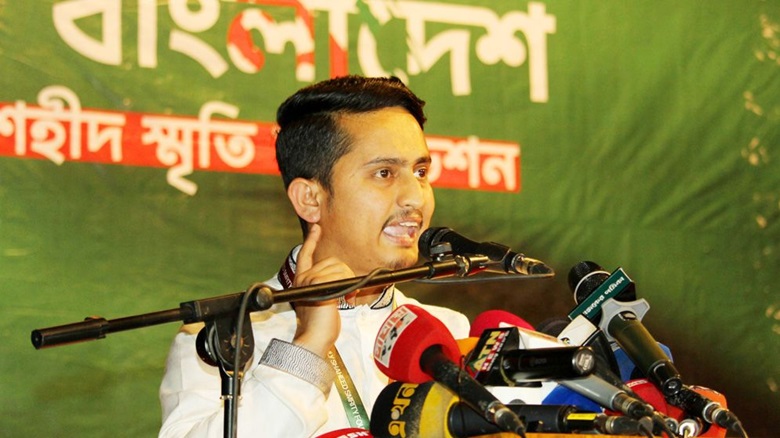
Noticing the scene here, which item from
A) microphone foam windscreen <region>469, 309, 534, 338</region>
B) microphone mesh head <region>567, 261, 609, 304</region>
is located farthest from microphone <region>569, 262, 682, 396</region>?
microphone foam windscreen <region>469, 309, 534, 338</region>

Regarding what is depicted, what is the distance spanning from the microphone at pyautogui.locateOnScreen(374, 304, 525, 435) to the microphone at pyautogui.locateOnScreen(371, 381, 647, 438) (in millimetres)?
31

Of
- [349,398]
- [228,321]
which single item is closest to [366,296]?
[349,398]

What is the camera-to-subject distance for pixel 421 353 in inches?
67.3

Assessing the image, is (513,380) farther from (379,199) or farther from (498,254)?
(379,199)

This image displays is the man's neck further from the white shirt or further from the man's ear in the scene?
the man's ear

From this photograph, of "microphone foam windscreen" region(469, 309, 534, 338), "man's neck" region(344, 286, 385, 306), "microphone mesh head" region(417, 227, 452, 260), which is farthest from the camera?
"man's neck" region(344, 286, 385, 306)

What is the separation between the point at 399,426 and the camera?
1.70 meters

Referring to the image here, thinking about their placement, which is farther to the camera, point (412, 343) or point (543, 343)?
point (543, 343)

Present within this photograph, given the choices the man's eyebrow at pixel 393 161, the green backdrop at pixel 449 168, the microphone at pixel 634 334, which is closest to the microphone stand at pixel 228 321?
the microphone at pixel 634 334

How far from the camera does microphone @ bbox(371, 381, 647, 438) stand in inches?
62.2

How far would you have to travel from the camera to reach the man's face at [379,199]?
8.77 feet

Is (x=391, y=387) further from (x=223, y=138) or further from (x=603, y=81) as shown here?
(x=603, y=81)

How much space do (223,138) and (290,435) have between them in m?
1.66

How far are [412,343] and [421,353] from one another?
0.9 inches
